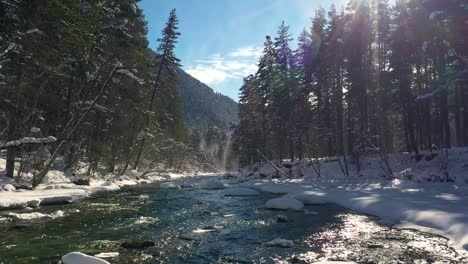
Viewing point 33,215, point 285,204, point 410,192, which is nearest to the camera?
point 33,215

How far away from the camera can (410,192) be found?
20.1 metres

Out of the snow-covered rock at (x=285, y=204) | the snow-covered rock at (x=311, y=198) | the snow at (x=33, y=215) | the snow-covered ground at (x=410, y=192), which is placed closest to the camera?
the snow-covered ground at (x=410, y=192)

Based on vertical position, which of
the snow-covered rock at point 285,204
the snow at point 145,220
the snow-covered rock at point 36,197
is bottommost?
the snow at point 145,220

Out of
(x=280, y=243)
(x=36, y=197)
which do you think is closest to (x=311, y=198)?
(x=280, y=243)

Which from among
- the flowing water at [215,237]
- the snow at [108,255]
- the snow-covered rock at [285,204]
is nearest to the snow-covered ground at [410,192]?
the flowing water at [215,237]

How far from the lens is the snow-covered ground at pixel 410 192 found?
13.2 meters

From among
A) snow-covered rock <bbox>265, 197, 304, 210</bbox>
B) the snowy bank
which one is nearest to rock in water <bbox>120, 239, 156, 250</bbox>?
the snowy bank

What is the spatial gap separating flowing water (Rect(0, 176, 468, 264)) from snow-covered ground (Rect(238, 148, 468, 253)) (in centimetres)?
95

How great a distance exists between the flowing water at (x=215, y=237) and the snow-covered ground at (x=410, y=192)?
95cm

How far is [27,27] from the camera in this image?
1705 centimetres

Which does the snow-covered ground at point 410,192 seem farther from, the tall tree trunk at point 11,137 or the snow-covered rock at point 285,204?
the tall tree trunk at point 11,137

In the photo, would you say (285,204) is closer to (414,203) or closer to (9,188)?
(414,203)

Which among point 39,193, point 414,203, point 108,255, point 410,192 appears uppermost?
point 39,193

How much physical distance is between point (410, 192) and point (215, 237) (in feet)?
40.6
